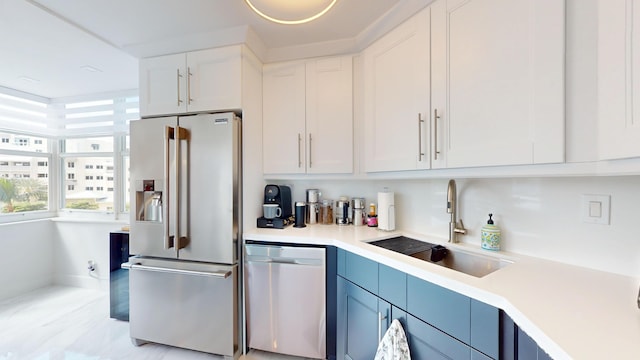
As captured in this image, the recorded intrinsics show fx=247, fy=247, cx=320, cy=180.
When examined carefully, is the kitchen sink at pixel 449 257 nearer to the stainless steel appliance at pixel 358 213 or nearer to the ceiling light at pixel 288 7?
the stainless steel appliance at pixel 358 213

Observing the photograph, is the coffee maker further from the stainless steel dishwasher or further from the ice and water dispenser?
the ice and water dispenser

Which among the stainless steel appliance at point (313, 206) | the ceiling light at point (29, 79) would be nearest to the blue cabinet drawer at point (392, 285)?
the stainless steel appliance at point (313, 206)

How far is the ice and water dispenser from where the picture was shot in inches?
71.4

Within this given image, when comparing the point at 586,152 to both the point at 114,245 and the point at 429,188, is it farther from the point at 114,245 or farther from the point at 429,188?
the point at 114,245

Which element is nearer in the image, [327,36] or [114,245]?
[327,36]

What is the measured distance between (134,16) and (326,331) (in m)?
2.37

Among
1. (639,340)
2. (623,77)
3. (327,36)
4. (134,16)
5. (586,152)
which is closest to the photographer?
(639,340)

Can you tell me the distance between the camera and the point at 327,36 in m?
1.81

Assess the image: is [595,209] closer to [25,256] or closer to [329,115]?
[329,115]

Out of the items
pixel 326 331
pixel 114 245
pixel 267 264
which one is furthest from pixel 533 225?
pixel 114 245

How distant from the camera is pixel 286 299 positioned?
1685 mm

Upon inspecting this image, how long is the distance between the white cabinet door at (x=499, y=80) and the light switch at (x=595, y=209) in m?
0.39

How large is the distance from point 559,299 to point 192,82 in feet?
7.52

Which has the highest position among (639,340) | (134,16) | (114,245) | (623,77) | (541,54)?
(134,16)
